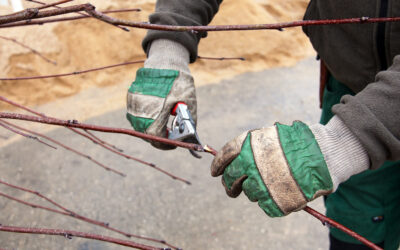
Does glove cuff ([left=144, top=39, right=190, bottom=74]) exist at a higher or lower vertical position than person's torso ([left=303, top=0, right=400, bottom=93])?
lower

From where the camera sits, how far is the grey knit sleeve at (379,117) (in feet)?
2.53

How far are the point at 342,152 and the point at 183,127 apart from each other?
43 cm

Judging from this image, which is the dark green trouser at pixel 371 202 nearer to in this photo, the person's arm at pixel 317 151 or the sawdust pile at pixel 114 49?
the person's arm at pixel 317 151

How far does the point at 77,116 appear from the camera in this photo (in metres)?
2.91

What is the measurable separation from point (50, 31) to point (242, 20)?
75.1 inches

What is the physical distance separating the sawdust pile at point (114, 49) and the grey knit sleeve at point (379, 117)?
2.39 m

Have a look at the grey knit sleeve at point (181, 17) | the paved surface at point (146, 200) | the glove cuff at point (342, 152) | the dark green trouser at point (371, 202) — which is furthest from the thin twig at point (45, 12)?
the paved surface at point (146, 200)

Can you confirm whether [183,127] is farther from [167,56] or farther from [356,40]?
[356,40]

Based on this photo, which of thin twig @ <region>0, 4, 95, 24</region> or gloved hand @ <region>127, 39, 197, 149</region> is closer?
thin twig @ <region>0, 4, 95, 24</region>

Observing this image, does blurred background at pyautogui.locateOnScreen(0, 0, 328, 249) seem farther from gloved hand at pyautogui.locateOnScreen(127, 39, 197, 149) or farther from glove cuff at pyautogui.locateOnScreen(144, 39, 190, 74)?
glove cuff at pyautogui.locateOnScreen(144, 39, 190, 74)

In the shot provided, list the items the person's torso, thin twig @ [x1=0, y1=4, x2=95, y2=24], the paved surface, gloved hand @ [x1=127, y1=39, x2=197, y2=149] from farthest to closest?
the paved surface, gloved hand @ [x1=127, y1=39, x2=197, y2=149], the person's torso, thin twig @ [x1=0, y1=4, x2=95, y2=24]

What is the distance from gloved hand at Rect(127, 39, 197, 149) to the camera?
1110 mm

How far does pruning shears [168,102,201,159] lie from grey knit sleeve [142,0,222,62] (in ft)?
0.86

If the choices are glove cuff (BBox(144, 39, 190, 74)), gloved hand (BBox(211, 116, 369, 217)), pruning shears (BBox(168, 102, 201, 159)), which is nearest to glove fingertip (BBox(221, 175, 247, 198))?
gloved hand (BBox(211, 116, 369, 217))
